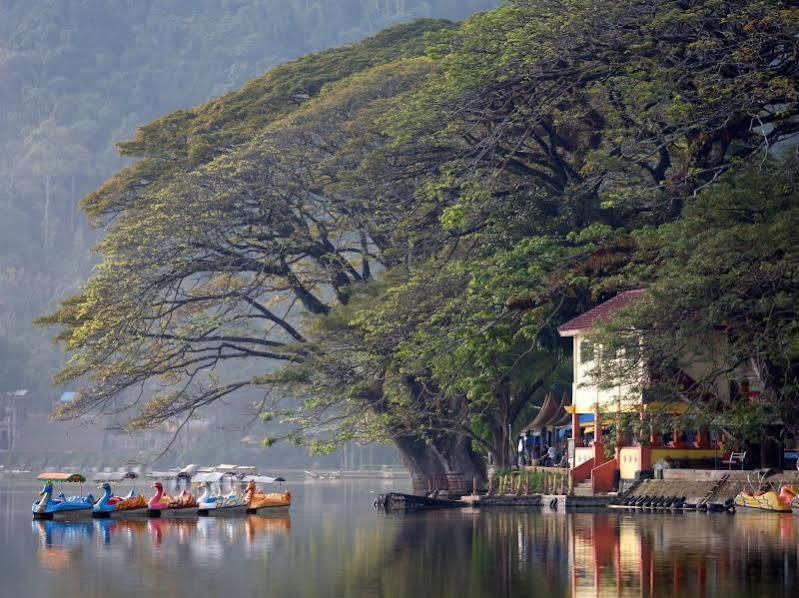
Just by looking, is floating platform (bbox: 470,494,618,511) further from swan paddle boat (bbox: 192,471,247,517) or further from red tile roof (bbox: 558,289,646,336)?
swan paddle boat (bbox: 192,471,247,517)

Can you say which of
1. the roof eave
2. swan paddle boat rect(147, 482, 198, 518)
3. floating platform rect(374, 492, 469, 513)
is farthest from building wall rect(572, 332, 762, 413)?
swan paddle boat rect(147, 482, 198, 518)

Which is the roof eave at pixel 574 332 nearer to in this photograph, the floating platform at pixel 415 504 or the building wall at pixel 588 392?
the building wall at pixel 588 392

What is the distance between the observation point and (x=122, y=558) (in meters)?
29.1

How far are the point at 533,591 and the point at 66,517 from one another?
79.3ft

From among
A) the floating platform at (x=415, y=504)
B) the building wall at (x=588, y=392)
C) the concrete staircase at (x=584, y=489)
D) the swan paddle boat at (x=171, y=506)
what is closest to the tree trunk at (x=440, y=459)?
the floating platform at (x=415, y=504)

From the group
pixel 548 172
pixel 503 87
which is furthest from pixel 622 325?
pixel 548 172

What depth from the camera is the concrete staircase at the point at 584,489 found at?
144 ft

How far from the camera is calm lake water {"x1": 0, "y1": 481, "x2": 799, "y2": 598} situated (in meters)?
23.4

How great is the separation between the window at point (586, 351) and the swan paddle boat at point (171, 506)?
11277 millimetres

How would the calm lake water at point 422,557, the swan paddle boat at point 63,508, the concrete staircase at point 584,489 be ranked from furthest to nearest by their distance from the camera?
the swan paddle boat at point 63,508 < the concrete staircase at point 584,489 < the calm lake water at point 422,557

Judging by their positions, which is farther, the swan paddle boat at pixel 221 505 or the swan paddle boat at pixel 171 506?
the swan paddle boat at pixel 221 505

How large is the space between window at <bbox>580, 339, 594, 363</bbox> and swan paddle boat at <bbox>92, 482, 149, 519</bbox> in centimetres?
1226

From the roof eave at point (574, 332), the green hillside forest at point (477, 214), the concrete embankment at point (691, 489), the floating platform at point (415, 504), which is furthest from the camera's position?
the floating platform at point (415, 504)

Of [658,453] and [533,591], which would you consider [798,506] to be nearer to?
[658,453]
